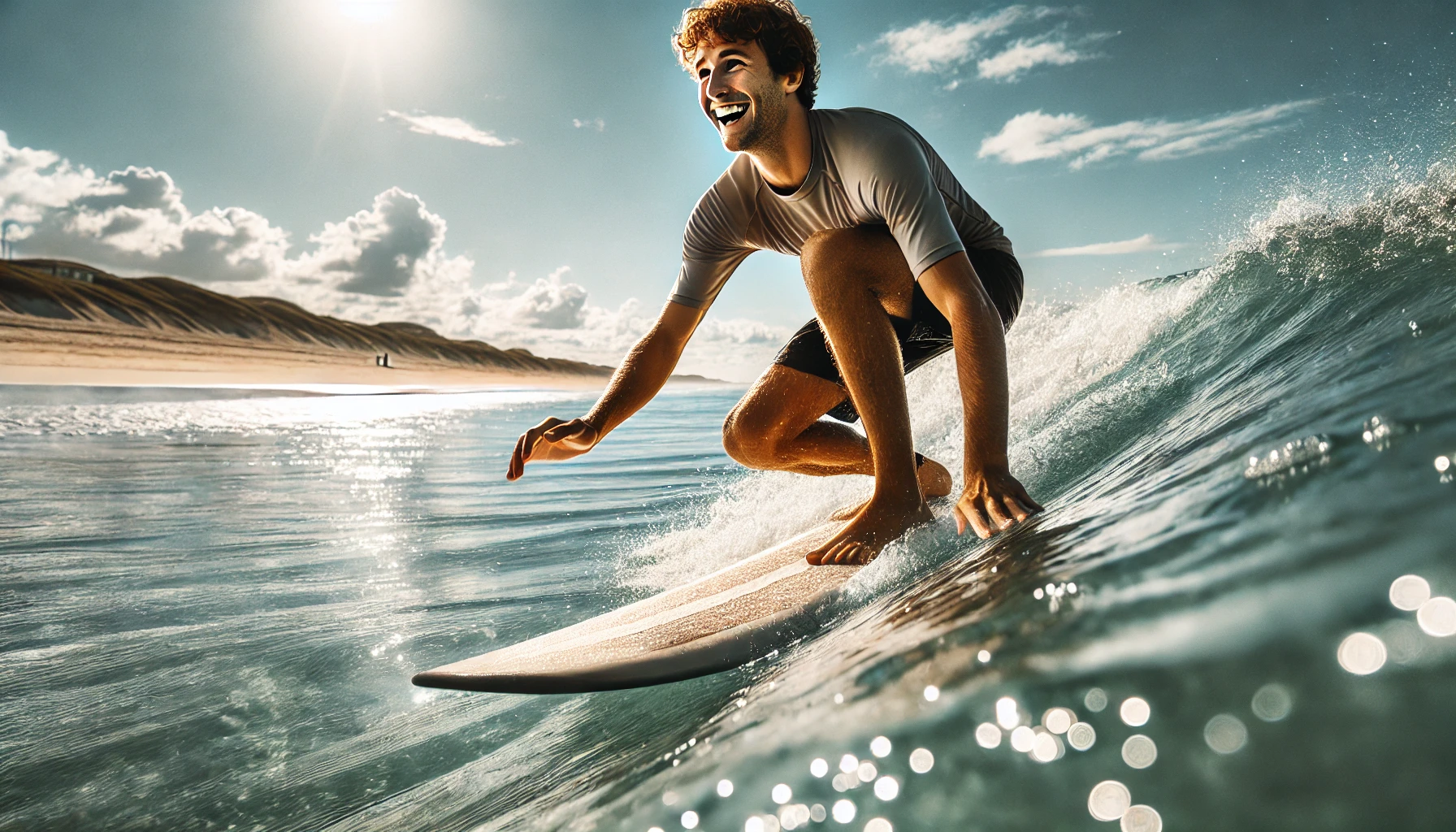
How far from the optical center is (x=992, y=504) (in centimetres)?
103

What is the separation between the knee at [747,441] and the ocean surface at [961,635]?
336 mm

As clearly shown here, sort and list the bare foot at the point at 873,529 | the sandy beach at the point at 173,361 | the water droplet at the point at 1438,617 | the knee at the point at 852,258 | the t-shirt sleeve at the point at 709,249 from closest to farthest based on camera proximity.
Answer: the water droplet at the point at 1438,617 < the bare foot at the point at 873,529 < the knee at the point at 852,258 < the t-shirt sleeve at the point at 709,249 < the sandy beach at the point at 173,361

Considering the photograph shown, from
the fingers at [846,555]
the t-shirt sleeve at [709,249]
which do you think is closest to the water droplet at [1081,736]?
the fingers at [846,555]

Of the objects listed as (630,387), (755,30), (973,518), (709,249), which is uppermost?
(755,30)

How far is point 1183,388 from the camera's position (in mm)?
1710

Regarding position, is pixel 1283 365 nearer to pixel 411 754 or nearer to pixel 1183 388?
pixel 1183 388

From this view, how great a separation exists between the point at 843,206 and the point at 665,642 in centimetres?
83

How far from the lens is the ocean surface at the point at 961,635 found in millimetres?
355

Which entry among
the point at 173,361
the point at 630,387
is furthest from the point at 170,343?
the point at 630,387

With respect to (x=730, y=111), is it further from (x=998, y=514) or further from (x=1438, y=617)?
(x=1438, y=617)

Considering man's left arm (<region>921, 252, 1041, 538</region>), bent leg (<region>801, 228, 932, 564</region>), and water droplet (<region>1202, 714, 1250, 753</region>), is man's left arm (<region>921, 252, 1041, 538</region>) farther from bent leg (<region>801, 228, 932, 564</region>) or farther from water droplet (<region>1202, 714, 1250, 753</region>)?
water droplet (<region>1202, 714, 1250, 753</region>)

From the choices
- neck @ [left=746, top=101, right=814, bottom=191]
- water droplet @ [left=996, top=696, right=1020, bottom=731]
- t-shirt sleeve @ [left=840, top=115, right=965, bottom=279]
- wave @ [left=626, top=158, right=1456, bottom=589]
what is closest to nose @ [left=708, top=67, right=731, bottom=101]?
neck @ [left=746, top=101, right=814, bottom=191]

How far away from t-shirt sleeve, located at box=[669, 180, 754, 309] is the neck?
193 mm

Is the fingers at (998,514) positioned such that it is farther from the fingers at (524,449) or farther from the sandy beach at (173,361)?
the sandy beach at (173,361)
